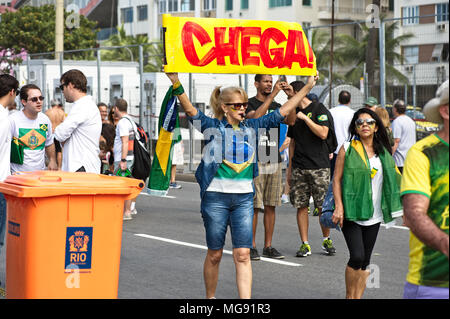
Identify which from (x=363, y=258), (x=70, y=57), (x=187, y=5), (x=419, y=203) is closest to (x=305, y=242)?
(x=363, y=258)

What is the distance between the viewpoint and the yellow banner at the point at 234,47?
6.64 metres

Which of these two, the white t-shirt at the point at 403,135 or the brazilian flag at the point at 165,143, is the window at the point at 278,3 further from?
the brazilian flag at the point at 165,143

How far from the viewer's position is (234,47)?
22.9 feet

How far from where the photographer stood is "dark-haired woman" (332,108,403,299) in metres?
6.36

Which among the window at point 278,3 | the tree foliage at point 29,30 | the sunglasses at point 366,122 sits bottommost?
the sunglasses at point 366,122

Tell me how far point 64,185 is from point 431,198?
Result: 2696 millimetres

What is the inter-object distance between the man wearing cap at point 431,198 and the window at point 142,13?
6550cm

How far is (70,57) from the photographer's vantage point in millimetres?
47938

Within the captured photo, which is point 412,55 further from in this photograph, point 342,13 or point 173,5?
point 173,5

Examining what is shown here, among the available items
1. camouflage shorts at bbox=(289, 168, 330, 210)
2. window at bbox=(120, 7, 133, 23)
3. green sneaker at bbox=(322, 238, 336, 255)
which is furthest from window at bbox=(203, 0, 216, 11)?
green sneaker at bbox=(322, 238, 336, 255)

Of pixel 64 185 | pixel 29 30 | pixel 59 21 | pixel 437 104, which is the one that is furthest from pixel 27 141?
pixel 29 30

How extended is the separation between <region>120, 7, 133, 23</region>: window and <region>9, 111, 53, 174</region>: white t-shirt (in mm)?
62673

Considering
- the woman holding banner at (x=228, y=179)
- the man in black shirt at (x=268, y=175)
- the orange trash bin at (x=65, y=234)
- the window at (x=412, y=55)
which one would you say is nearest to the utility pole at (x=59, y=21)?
the man in black shirt at (x=268, y=175)

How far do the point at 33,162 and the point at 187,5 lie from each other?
56159 millimetres
